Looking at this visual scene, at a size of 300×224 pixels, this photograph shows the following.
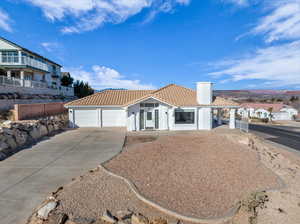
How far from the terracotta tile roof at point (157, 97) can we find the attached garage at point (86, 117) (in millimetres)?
813

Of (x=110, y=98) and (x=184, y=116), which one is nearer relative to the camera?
(x=184, y=116)

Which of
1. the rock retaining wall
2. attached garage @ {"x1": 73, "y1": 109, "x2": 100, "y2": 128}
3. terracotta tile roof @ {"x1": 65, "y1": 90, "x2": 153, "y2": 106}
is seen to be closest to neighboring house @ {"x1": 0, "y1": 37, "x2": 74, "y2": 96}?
attached garage @ {"x1": 73, "y1": 109, "x2": 100, "y2": 128}

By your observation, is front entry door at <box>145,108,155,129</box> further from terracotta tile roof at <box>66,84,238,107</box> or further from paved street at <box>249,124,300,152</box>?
paved street at <box>249,124,300,152</box>

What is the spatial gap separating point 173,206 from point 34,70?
33.9 m

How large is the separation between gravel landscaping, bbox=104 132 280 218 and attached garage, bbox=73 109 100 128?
9446mm

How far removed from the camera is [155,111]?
58.5 ft

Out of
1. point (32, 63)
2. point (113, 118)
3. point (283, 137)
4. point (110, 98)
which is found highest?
point (32, 63)

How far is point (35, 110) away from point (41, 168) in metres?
11.3

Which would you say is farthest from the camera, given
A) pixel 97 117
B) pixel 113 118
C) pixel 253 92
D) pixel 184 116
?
pixel 253 92

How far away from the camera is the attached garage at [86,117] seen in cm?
1945

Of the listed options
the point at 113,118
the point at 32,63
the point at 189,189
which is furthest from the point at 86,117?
the point at 32,63

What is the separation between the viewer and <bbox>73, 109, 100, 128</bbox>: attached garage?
63.8 feet

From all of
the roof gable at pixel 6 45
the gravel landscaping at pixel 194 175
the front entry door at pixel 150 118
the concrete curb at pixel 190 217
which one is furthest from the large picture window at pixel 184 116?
the roof gable at pixel 6 45

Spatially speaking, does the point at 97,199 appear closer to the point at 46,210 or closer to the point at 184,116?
the point at 46,210
